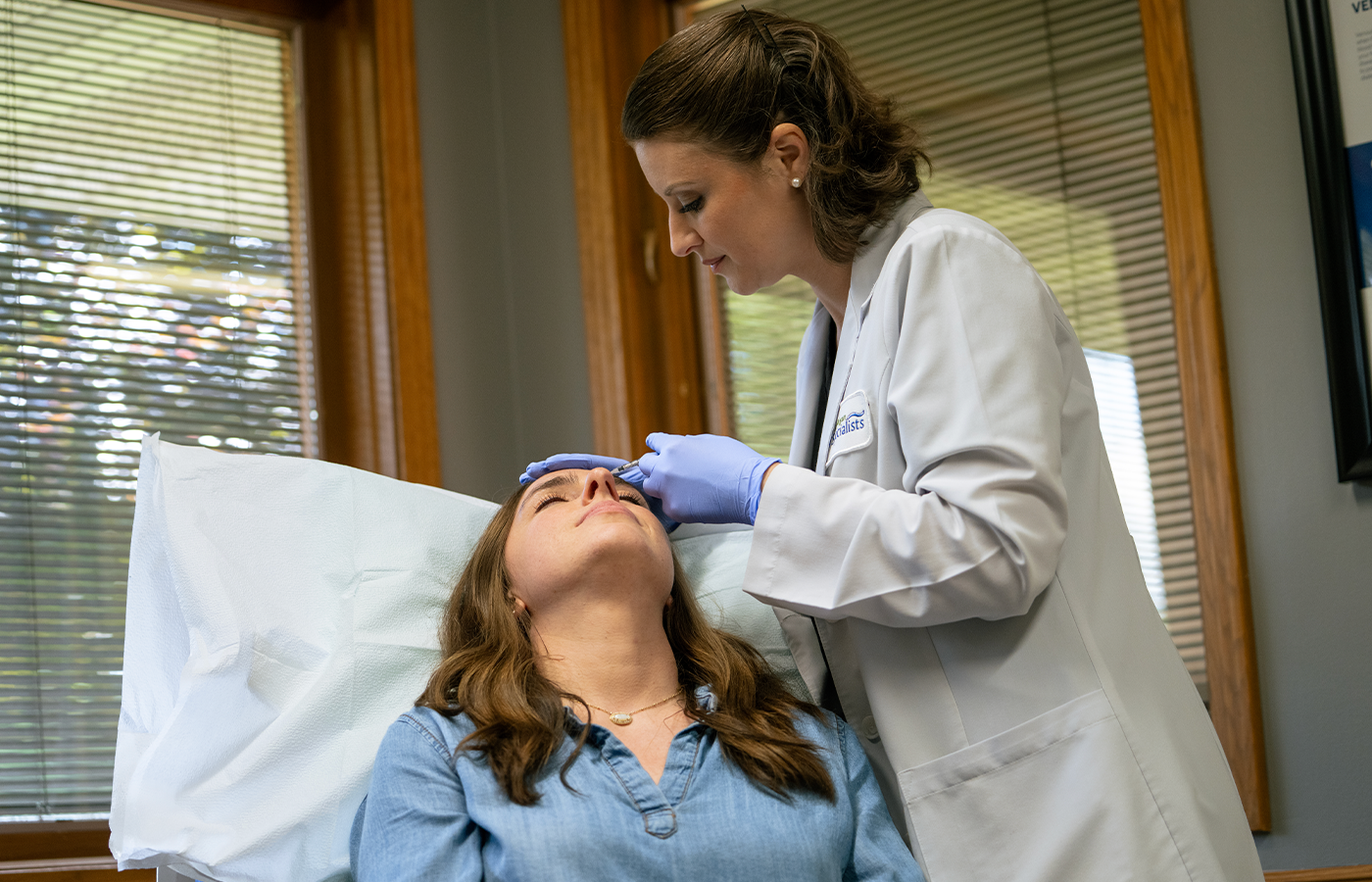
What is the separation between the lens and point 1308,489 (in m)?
1.81

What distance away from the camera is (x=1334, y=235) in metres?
1.78

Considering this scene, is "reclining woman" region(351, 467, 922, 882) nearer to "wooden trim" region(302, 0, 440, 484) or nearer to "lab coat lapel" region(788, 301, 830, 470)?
"lab coat lapel" region(788, 301, 830, 470)

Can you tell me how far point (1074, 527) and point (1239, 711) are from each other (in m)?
0.74

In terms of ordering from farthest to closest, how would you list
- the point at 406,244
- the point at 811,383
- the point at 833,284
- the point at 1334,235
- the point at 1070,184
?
1. the point at 406,244
2. the point at 1070,184
3. the point at 1334,235
4. the point at 811,383
5. the point at 833,284

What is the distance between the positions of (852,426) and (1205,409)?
0.79 m

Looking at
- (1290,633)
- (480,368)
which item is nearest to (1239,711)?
(1290,633)

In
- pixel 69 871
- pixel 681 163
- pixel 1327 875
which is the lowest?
pixel 1327 875

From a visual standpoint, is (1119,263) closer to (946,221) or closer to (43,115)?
(946,221)

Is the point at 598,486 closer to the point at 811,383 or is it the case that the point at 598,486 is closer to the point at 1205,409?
the point at 811,383

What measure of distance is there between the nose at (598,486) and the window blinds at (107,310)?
1.02 m

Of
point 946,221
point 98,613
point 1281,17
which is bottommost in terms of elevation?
point 98,613

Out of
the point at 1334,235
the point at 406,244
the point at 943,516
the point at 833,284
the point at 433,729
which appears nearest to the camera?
the point at 943,516

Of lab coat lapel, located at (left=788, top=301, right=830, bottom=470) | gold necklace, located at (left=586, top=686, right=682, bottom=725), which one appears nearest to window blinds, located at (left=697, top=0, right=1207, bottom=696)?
lab coat lapel, located at (left=788, top=301, right=830, bottom=470)

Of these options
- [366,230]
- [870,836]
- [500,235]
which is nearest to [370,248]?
[366,230]
